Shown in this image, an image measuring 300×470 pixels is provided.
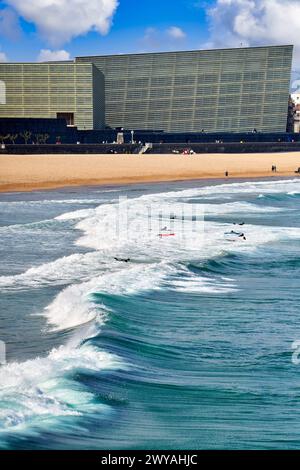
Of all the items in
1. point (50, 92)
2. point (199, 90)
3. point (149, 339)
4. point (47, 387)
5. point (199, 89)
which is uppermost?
point (199, 89)

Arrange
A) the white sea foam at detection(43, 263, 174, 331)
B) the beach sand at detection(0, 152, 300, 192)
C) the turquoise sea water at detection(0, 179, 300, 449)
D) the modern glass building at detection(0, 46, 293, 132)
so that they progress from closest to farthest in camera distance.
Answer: the turquoise sea water at detection(0, 179, 300, 449), the white sea foam at detection(43, 263, 174, 331), the beach sand at detection(0, 152, 300, 192), the modern glass building at detection(0, 46, 293, 132)

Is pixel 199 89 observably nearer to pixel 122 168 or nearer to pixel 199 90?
pixel 199 90

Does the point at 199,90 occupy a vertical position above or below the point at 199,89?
below

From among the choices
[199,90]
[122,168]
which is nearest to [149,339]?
[122,168]

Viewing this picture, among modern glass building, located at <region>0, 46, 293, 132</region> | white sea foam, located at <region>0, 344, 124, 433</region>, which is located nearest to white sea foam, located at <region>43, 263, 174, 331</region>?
white sea foam, located at <region>0, 344, 124, 433</region>

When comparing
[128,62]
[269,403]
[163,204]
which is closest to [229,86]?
[128,62]

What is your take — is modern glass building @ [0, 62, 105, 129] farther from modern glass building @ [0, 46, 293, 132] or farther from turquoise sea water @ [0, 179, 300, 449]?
turquoise sea water @ [0, 179, 300, 449]
